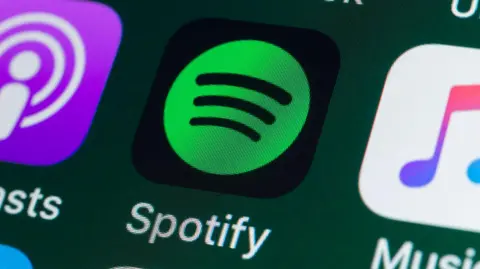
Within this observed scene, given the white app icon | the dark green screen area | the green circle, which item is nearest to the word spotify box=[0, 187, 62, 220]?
the dark green screen area

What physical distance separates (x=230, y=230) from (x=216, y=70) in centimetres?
18

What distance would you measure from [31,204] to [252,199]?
0.78 ft

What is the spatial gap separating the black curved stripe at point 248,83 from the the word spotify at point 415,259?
0.18m

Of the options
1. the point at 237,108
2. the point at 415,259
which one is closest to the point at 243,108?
the point at 237,108

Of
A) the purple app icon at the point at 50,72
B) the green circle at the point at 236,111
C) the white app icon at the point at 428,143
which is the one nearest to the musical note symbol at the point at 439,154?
the white app icon at the point at 428,143

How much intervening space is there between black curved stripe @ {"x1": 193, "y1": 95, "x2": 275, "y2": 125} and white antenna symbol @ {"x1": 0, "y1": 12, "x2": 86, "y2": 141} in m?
0.14

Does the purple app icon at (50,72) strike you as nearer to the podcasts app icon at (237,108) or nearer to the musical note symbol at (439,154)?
the podcasts app icon at (237,108)

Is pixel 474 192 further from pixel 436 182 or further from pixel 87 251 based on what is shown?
pixel 87 251

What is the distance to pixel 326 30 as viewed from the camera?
93 centimetres

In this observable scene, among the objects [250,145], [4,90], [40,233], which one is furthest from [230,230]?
[4,90]

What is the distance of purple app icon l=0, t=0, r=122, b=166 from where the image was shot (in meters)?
0.96

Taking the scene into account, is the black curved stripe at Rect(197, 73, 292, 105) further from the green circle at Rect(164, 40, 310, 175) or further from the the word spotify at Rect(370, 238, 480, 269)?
the the word spotify at Rect(370, 238, 480, 269)

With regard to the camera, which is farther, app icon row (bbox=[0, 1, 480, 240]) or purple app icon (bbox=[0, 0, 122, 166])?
purple app icon (bbox=[0, 0, 122, 166])

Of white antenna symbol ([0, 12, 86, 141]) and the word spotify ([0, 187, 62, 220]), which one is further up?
white antenna symbol ([0, 12, 86, 141])
